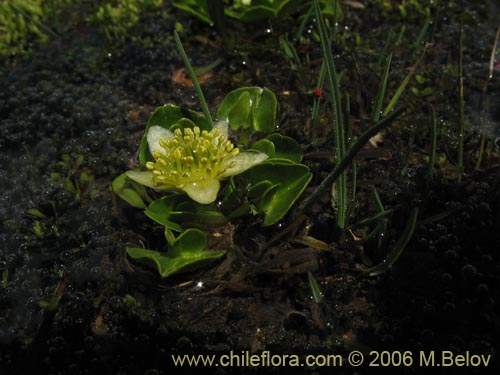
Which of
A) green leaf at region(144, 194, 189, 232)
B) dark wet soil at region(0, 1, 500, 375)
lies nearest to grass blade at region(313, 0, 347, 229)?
dark wet soil at region(0, 1, 500, 375)

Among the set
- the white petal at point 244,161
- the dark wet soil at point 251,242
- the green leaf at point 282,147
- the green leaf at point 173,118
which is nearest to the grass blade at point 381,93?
the dark wet soil at point 251,242

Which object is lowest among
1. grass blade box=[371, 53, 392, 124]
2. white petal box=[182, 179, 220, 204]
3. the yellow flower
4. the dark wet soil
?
the dark wet soil


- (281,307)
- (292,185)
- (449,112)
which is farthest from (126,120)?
(449,112)

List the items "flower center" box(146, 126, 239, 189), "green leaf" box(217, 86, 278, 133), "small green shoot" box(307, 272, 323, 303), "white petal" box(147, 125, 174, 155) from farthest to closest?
"green leaf" box(217, 86, 278, 133), "white petal" box(147, 125, 174, 155), "flower center" box(146, 126, 239, 189), "small green shoot" box(307, 272, 323, 303)

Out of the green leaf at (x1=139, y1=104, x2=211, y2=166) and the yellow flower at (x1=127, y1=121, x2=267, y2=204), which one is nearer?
the yellow flower at (x1=127, y1=121, x2=267, y2=204)

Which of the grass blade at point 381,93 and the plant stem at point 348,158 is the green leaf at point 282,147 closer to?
the plant stem at point 348,158

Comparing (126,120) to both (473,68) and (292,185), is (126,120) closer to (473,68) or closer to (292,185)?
(292,185)

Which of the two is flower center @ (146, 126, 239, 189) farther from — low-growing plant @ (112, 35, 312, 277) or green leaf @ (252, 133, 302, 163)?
green leaf @ (252, 133, 302, 163)
